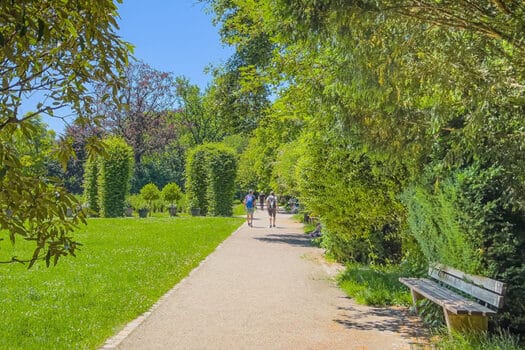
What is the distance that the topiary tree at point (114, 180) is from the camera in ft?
101

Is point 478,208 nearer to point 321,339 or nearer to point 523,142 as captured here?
point 523,142

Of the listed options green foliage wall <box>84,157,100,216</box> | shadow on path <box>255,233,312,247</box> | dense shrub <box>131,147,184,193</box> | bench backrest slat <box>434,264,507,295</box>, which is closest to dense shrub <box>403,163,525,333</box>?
bench backrest slat <box>434,264,507,295</box>

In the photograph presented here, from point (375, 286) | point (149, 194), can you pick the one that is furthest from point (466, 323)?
point (149, 194)

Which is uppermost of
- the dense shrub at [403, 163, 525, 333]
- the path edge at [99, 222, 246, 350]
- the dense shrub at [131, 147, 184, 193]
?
the dense shrub at [131, 147, 184, 193]

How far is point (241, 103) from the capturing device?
831 inches

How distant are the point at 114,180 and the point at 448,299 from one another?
27.0m

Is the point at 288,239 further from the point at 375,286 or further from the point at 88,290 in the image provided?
the point at 88,290

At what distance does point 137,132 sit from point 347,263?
43.9 m

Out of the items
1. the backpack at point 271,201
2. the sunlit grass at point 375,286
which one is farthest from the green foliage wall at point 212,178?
the sunlit grass at point 375,286

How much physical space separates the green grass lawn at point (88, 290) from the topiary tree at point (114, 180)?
46.7ft

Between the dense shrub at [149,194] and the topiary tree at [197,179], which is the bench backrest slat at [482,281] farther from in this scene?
the dense shrub at [149,194]

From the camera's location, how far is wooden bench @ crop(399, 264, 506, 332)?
5480 mm

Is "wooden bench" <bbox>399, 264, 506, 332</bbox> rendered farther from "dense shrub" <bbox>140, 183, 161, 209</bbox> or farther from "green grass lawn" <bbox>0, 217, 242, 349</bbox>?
"dense shrub" <bbox>140, 183, 161, 209</bbox>

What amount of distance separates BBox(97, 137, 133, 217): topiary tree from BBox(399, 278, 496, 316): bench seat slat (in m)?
25.6
